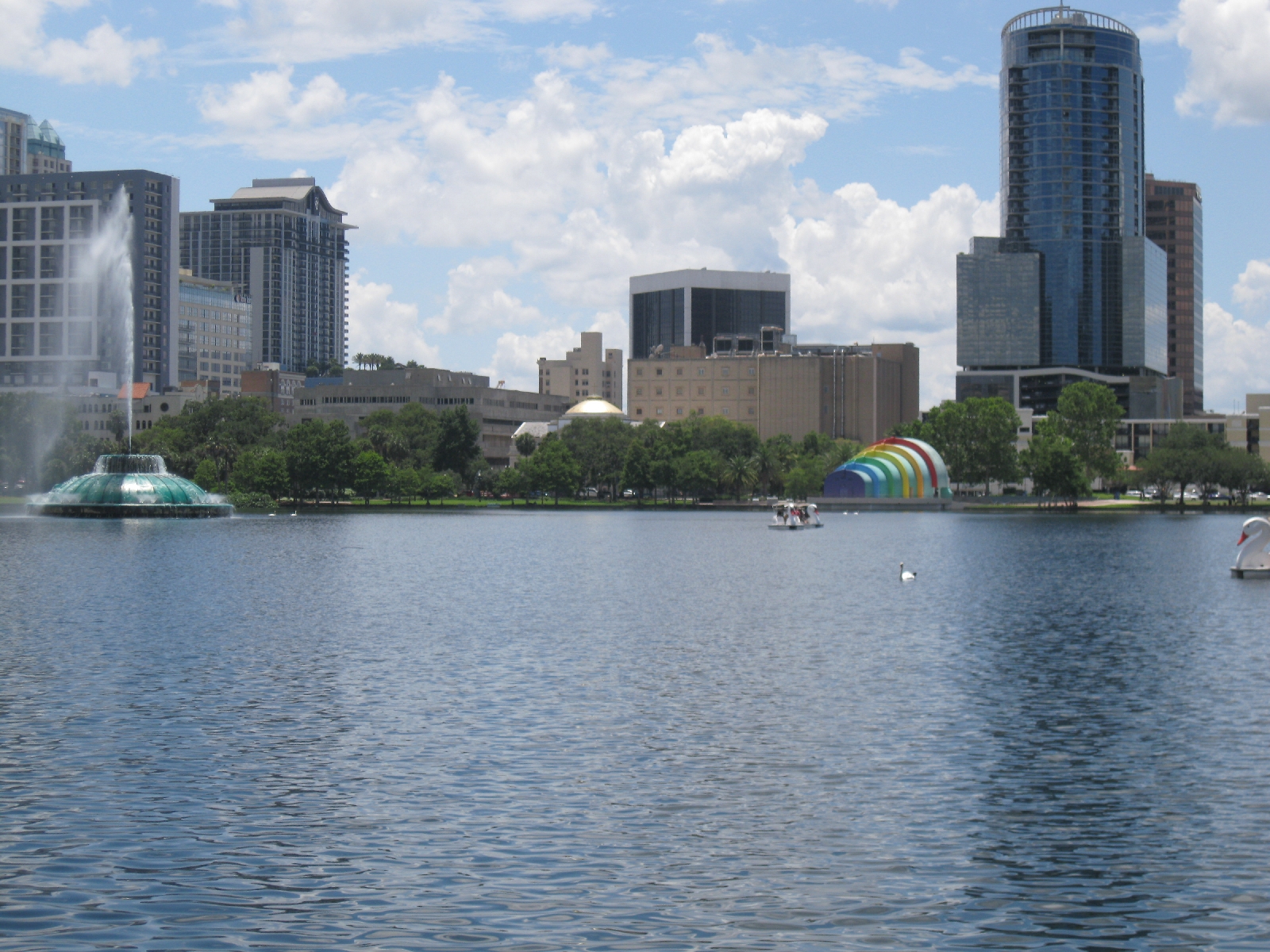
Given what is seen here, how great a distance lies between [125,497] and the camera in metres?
151

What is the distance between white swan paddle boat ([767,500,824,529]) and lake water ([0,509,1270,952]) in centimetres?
8167

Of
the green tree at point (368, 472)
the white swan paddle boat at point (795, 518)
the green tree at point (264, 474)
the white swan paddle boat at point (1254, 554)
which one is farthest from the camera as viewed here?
the green tree at point (368, 472)

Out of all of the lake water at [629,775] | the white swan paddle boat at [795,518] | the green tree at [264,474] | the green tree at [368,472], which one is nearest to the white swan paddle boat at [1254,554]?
the lake water at [629,775]

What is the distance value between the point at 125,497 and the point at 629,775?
13839 cm

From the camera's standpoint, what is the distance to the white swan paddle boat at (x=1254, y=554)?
7531 centimetres

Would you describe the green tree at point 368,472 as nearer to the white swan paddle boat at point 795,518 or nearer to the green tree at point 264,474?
the green tree at point 264,474

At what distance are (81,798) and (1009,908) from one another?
47.6 ft

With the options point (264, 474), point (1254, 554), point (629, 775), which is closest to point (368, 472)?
point (264, 474)

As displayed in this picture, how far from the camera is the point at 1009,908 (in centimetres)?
1741

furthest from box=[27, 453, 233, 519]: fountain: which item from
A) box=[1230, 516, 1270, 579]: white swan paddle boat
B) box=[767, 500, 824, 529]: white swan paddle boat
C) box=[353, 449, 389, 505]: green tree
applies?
box=[1230, 516, 1270, 579]: white swan paddle boat

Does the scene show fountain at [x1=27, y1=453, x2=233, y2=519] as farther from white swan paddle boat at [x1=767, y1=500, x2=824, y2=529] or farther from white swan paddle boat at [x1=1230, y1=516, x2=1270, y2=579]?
white swan paddle boat at [x1=1230, y1=516, x2=1270, y2=579]

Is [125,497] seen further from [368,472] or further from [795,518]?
[795,518]

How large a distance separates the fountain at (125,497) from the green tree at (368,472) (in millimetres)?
35665

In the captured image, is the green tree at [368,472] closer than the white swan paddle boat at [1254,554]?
No
